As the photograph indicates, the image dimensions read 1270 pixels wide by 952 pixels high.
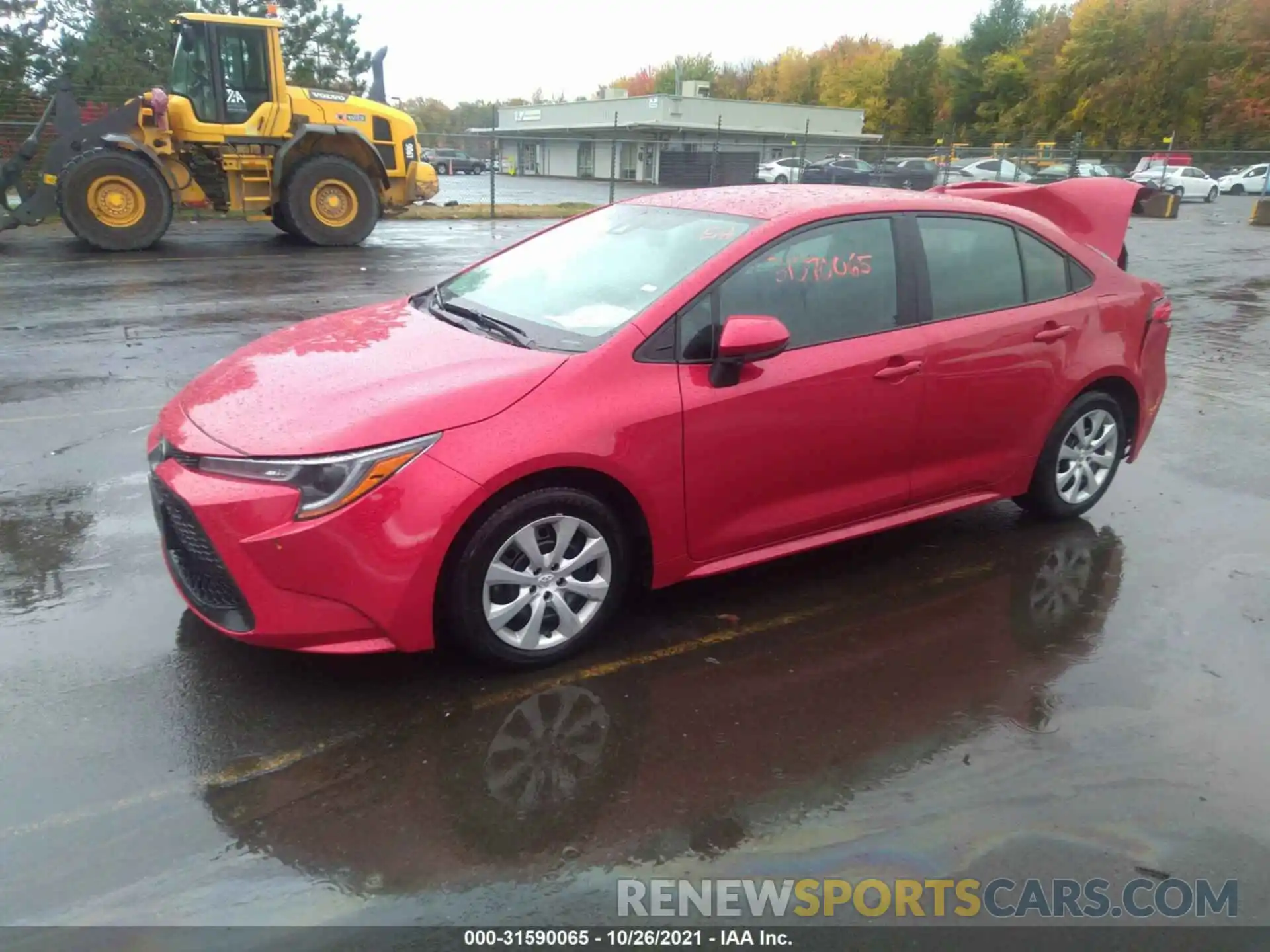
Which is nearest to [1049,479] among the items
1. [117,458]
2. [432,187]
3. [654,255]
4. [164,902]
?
[654,255]

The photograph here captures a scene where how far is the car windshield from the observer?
12.8 feet

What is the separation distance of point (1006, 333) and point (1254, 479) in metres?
2.59

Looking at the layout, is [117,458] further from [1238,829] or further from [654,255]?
[1238,829]

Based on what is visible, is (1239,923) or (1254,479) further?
(1254,479)

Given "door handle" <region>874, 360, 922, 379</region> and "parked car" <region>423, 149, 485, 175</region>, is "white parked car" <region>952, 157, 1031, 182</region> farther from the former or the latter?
"door handle" <region>874, 360, 922, 379</region>

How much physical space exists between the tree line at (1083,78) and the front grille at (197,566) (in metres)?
52.6

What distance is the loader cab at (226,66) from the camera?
47.8 feet

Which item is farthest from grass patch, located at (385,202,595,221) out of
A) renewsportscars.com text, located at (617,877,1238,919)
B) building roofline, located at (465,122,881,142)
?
building roofline, located at (465,122,881,142)

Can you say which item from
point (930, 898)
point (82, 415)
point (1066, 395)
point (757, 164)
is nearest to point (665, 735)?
point (930, 898)

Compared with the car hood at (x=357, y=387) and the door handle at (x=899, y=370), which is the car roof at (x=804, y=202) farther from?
the car hood at (x=357, y=387)

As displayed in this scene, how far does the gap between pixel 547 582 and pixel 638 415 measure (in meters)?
0.68

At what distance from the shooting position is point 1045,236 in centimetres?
491

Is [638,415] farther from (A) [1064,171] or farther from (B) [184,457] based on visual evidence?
(A) [1064,171]

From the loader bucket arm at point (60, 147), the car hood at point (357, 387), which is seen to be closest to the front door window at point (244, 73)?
the loader bucket arm at point (60, 147)
